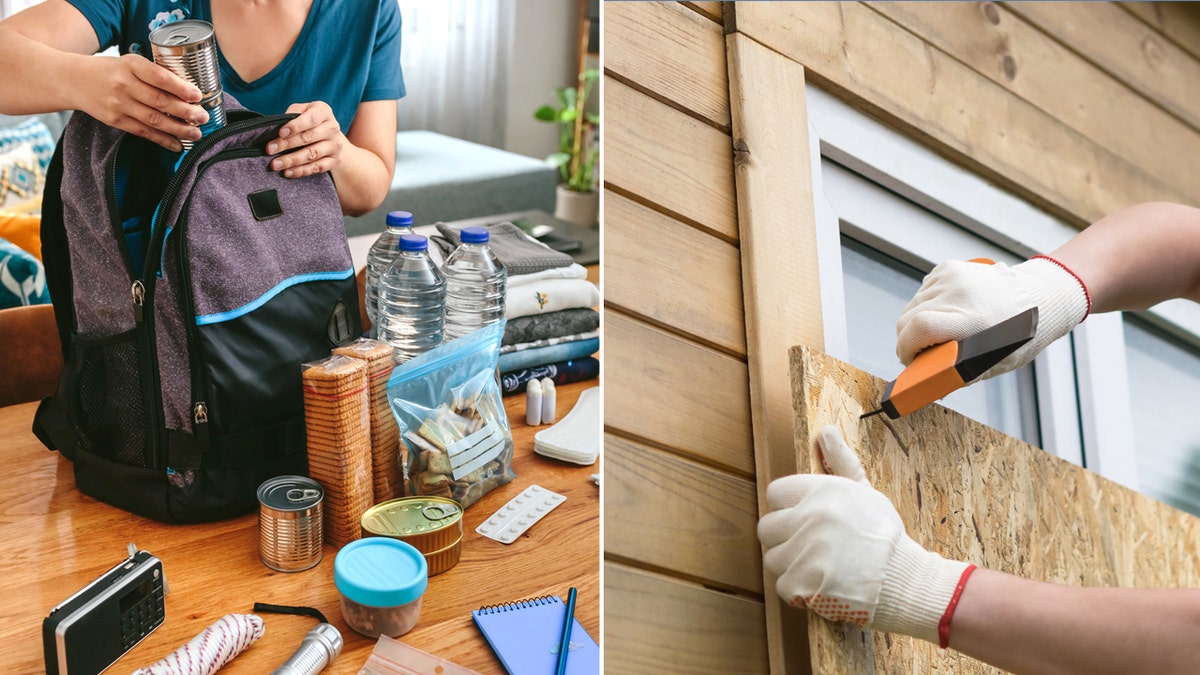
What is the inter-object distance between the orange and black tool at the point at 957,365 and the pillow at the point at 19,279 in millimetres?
1363

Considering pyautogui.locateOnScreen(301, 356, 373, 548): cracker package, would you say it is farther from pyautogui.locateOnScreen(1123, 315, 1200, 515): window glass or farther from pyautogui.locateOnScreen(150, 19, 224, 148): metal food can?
pyautogui.locateOnScreen(1123, 315, 1200, 515): window glass

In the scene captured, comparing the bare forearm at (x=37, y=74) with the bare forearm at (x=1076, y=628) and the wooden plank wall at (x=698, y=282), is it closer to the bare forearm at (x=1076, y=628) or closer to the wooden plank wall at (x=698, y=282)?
the wooden plank wall at (x=698, y=282)

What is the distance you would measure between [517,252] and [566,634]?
1.97 ft

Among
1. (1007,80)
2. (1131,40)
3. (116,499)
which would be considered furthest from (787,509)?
(1131,40)

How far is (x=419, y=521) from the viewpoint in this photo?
0.83 metres

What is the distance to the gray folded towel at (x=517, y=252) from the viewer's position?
1176mm

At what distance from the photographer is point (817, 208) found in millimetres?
972

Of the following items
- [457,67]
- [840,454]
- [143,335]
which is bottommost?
[840,454]

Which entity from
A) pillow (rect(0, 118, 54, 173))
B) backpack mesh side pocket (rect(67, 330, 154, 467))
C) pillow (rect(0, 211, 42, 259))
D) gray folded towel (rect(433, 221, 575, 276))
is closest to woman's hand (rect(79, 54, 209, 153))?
backpack mesh side pocket (rect(67, 330, 154, 467))

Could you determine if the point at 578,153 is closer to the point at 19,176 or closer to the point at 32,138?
the point at 32,138

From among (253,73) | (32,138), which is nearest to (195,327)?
(253,73)

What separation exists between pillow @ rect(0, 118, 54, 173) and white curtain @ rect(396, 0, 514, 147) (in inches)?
105

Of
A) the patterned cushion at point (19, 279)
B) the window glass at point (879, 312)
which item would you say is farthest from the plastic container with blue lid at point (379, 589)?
the patterned cushion at point (19, 279)

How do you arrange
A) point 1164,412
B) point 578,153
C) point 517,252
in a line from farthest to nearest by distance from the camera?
point 578,153, point 1164,412, point 517,252
